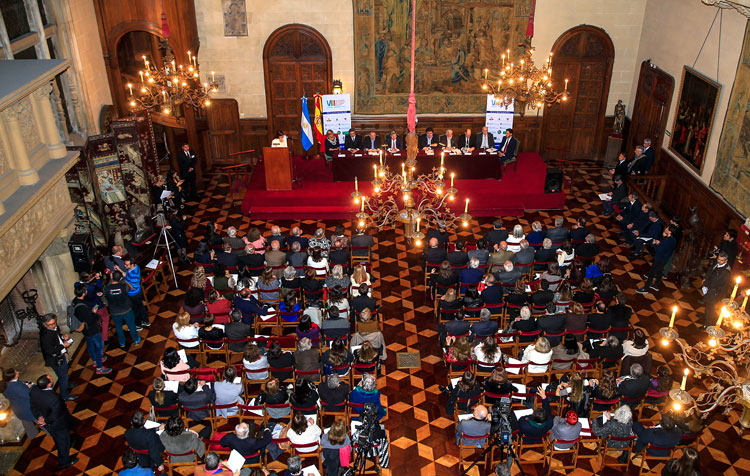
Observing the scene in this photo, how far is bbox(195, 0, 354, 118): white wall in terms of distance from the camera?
15969 millimetres

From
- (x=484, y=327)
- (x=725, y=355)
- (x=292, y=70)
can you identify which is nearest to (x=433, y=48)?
(x=292, y=70)

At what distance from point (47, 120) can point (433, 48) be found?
403 inches

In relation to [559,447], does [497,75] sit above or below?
above

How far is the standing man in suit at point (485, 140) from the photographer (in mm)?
15717

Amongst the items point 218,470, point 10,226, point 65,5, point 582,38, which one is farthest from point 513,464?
point 582,38

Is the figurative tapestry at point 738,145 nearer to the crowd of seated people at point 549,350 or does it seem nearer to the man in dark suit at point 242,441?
the crowd of seated people at point 549,350

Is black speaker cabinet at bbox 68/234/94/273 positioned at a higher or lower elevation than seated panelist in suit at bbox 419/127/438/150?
lower

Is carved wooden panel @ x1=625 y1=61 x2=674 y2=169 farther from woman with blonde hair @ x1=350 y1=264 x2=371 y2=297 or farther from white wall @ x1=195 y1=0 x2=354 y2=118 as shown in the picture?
woman with blonde hair @ x1=350 y1=264 x2=371 y2=297

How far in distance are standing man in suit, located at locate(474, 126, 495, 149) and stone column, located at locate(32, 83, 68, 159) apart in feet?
31.8

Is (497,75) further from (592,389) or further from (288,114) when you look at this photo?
(592,389)

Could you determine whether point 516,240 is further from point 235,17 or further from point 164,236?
point 235,17

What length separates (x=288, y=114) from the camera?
1717 cm

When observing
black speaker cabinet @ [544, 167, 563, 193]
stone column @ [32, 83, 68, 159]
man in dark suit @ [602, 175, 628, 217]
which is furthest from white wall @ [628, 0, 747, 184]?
stone column @ [32, 83, 68, 159]

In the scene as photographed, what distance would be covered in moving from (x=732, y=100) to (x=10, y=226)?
12.4 m
